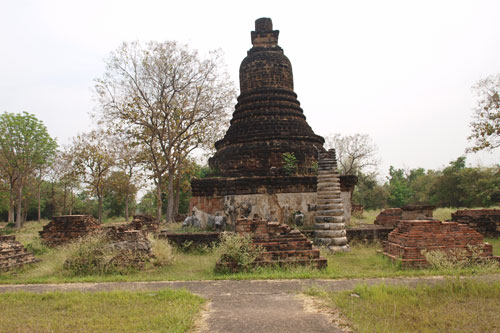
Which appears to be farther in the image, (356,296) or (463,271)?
(463,271)

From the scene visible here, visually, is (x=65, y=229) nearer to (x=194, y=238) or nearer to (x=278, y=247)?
(x=194, y=238)

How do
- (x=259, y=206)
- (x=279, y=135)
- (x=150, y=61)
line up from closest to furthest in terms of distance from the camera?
(x=259, y=206)
(x=279, y=135)
(x=150, y=61)

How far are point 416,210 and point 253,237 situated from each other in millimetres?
8845

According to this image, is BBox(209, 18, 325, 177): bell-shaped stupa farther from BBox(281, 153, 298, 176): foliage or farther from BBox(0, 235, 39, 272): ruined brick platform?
BBox(0, 235, 39, 272): ruined brick platform

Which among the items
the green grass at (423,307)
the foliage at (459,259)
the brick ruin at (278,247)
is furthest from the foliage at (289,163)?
the green grass at (423,307)

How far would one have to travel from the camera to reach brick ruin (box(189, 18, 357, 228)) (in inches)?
439

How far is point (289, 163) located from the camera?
11805 mm

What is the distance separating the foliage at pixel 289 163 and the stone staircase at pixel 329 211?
1.67 m

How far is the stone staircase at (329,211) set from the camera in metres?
9.06

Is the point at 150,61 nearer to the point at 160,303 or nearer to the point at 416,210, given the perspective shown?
the point at 416,210

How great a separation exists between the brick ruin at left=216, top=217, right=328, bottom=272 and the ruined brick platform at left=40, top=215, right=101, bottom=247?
6238mm

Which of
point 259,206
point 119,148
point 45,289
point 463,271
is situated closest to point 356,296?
point 463,271

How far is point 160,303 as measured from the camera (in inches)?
185

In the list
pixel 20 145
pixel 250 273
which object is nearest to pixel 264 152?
pixel 250 273
